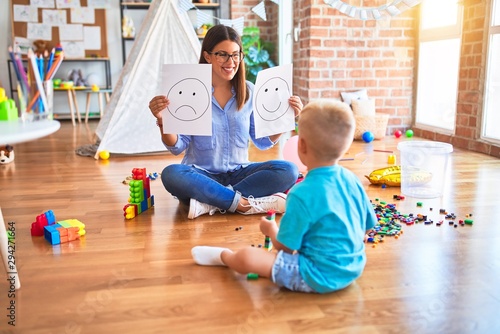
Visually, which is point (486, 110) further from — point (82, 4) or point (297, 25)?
point (82, 4)

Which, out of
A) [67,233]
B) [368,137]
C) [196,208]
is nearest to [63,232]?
[67,233]

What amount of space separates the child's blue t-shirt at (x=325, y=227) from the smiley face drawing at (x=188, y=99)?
28.9 inches

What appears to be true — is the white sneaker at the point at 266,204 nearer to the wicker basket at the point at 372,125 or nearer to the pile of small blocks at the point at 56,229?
the pile of small blocks at the point at 56,229

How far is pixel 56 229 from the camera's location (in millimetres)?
1606

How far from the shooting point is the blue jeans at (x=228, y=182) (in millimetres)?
1809

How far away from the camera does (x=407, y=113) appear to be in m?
4.13

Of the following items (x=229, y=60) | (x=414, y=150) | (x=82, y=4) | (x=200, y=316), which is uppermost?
(x=82, y=4)

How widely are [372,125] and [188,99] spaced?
2.26 m

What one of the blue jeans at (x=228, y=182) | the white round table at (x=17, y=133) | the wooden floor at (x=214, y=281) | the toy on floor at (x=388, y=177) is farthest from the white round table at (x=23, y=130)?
the toy on floor at (x=388, y=177)

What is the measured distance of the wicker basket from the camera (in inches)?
146

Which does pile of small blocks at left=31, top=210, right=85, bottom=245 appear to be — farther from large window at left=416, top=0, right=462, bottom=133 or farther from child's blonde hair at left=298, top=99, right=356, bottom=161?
large window at left=416, top=0, right=462, bottom=133

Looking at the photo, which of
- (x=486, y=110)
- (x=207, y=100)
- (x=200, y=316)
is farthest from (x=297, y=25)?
(x=200, y=316)

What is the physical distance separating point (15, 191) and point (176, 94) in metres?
1.03

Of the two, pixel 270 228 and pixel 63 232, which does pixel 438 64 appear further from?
pixel 63 232
